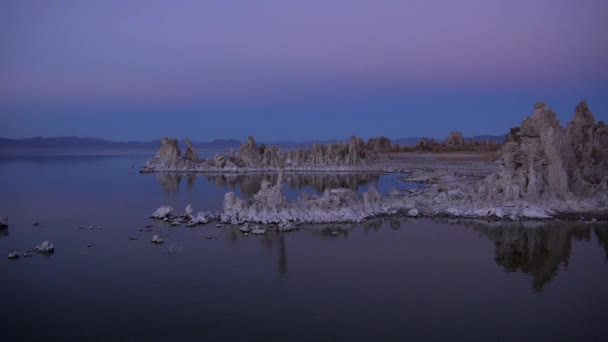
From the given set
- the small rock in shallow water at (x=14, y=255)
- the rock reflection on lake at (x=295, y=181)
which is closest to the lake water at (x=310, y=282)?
the small rock in shallow water at (x=14, y=255)

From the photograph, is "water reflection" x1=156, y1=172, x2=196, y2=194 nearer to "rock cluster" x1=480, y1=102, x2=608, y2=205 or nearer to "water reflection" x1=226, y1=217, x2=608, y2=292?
"water reflection" x1=226, y1=217, x2=608, y2=292

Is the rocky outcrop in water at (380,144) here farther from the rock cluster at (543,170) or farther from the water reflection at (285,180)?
the rock cluster at (543,170)

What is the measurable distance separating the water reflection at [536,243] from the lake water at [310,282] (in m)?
0.08

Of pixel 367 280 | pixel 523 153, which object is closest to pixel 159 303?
pixel 367 280

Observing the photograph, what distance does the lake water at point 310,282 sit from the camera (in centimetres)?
1089

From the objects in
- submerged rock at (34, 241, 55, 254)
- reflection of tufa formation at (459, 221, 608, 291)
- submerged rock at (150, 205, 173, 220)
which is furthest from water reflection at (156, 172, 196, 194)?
reflection of tufa formation at (459, 221, 608, 291)

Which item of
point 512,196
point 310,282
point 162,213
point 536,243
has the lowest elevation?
point 310,282

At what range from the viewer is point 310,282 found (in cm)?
1400

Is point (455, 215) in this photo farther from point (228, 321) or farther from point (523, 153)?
point (228, 321)

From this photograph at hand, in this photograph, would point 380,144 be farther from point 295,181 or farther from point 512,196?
point 512,196

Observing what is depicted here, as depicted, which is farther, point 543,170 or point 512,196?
point 543,170

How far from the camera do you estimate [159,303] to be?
12242mm

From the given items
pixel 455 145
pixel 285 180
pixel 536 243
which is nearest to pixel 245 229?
pixel 536 243

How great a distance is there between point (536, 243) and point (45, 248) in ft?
60.3
